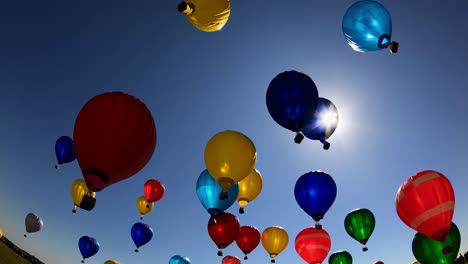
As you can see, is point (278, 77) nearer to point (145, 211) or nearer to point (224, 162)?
point (224, 162)

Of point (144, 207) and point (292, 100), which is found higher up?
point (292, 100)

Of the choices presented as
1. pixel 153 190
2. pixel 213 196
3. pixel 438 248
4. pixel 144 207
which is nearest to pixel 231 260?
pixel 153 190

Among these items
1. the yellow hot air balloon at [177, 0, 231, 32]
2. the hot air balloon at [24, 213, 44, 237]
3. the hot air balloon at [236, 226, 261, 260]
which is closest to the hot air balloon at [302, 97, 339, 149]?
the yellow hot air balloon at [177, 0, 231, 32]

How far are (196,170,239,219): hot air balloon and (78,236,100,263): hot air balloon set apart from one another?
32.8ft

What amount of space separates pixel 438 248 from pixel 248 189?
17.5ft

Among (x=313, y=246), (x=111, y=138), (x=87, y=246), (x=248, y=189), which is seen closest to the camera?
(x=111, y=138)

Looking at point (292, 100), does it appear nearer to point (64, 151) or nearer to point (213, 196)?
point (213, 196)

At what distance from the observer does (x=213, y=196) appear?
8336 mm

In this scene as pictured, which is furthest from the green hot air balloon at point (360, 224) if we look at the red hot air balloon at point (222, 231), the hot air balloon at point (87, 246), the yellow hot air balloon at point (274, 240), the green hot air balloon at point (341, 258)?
the hot air balloon at point (87, 246)

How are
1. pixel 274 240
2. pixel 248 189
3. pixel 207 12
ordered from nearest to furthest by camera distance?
pixel 207 12, pixel 248 189, pixel 274 240

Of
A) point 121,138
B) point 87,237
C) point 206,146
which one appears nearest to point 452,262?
point 206,146

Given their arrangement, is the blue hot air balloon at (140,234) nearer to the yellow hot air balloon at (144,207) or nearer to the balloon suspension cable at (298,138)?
the yellow hot air balloon at (144,207)

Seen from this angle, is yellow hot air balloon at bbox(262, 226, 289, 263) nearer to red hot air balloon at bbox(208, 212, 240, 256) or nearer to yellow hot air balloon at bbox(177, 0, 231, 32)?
red hot air balloon at bbox(208, 212, 240, 256)

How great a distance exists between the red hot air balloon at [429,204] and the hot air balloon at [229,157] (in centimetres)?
413
